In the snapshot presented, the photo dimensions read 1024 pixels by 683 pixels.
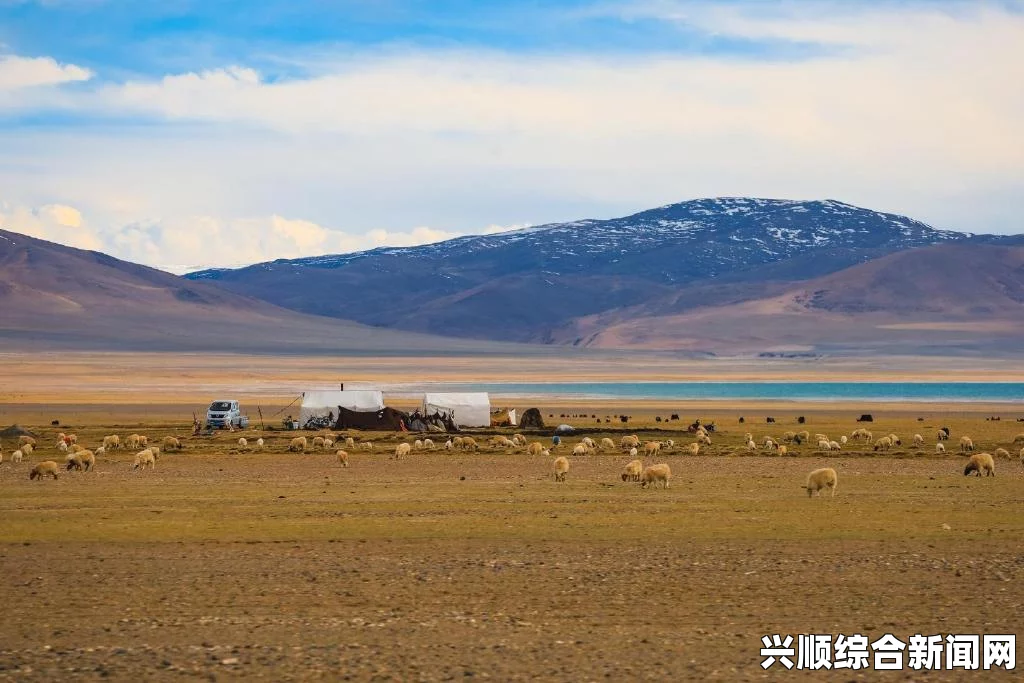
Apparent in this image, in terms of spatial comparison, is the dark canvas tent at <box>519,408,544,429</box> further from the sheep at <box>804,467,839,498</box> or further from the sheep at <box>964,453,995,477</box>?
the sheep at <box>804,467,839,498</box>

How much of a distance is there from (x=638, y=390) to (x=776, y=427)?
45.7 meters

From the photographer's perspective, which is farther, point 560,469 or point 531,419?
point 531,419

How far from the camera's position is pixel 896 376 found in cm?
12175

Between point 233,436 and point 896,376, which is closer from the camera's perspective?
point 233,436

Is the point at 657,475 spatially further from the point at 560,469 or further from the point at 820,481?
the point at 820,481

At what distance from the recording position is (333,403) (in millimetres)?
46531

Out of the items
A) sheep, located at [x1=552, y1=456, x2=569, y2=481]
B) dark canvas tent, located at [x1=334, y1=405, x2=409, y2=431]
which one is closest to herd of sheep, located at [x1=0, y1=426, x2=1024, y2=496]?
sheep, located at [x1=552, y1=456, x2=569, y2=481]

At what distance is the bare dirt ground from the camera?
1038 centimetres

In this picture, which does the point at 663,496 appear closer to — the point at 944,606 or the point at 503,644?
the point at 944,606

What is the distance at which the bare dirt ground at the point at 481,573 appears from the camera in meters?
10.4

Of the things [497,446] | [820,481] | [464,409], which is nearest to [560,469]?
[820,481]

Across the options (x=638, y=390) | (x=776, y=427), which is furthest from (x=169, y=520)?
(x=638, y=390)

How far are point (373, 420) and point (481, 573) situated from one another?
30784 millimetres

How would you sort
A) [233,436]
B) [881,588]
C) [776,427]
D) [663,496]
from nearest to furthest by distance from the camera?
[881,588]
[663,496]
[233,436]
[776,427]
